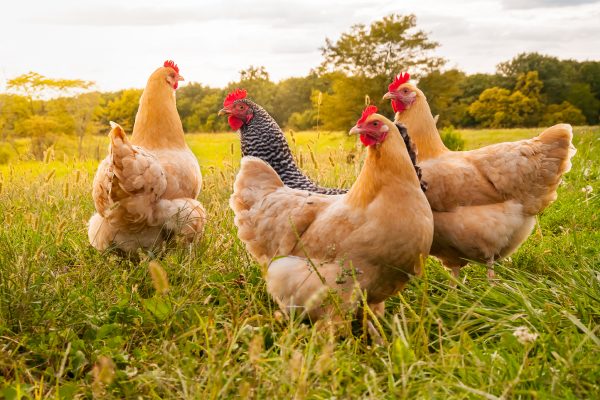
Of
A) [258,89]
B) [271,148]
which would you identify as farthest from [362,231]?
[258,89]

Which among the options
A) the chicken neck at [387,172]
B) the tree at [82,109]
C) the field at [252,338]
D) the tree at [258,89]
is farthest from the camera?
the tree at [82,109]

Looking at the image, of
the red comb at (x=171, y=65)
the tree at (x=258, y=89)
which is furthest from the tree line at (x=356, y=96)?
the red comb at (x=171, y=65)

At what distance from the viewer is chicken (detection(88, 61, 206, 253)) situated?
386cm

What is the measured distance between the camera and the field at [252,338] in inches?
78.0

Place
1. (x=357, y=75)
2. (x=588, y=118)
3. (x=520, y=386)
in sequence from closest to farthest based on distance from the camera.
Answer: (x=520, y=386)
(x=357, y=75)
(x=588, y=118)

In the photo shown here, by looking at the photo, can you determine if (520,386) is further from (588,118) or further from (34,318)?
(588,118)

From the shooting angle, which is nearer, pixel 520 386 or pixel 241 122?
pixel 520 386

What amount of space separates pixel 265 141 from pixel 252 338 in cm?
227

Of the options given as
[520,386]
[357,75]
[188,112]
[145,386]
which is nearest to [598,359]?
[520,386]

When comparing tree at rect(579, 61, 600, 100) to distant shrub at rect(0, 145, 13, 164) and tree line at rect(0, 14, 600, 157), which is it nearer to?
tree line at rect(0, 14, 600, 157)

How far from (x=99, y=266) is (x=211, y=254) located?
0.87 meters

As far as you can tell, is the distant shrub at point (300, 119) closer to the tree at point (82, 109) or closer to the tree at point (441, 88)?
the tree at point (441, 88)

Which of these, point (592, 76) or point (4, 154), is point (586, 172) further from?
point (592, 76)

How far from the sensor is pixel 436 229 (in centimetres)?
412
